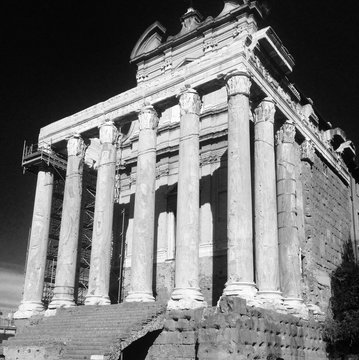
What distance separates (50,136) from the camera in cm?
2542

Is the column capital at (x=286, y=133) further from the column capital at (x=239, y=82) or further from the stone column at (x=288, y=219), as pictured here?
the column capital at (x=239, y=82)

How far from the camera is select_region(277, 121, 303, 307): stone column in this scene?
19.8m

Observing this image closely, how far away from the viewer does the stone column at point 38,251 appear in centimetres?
2278

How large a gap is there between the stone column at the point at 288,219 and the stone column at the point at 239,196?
349 centimetres

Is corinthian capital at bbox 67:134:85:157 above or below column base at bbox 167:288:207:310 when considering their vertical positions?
above

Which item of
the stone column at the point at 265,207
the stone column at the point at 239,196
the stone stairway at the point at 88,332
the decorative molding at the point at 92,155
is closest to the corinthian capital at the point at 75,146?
the decorative molding at the point at 92,155

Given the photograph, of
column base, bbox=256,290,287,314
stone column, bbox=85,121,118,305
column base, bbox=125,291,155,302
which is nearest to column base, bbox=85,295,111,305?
stone column, bbox=85,121,118,305

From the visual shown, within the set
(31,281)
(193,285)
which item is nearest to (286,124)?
(193,285)

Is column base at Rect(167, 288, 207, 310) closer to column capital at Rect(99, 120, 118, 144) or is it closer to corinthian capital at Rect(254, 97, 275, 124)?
corinthian capital at Rect(254, 97, 275, 124)

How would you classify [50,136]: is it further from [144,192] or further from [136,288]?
[136,288]

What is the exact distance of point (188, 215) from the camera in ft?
60.1

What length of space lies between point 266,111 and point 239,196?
4753 mm

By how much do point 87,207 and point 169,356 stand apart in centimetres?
1473

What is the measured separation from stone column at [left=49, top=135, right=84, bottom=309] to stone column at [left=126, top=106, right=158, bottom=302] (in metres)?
3.93
